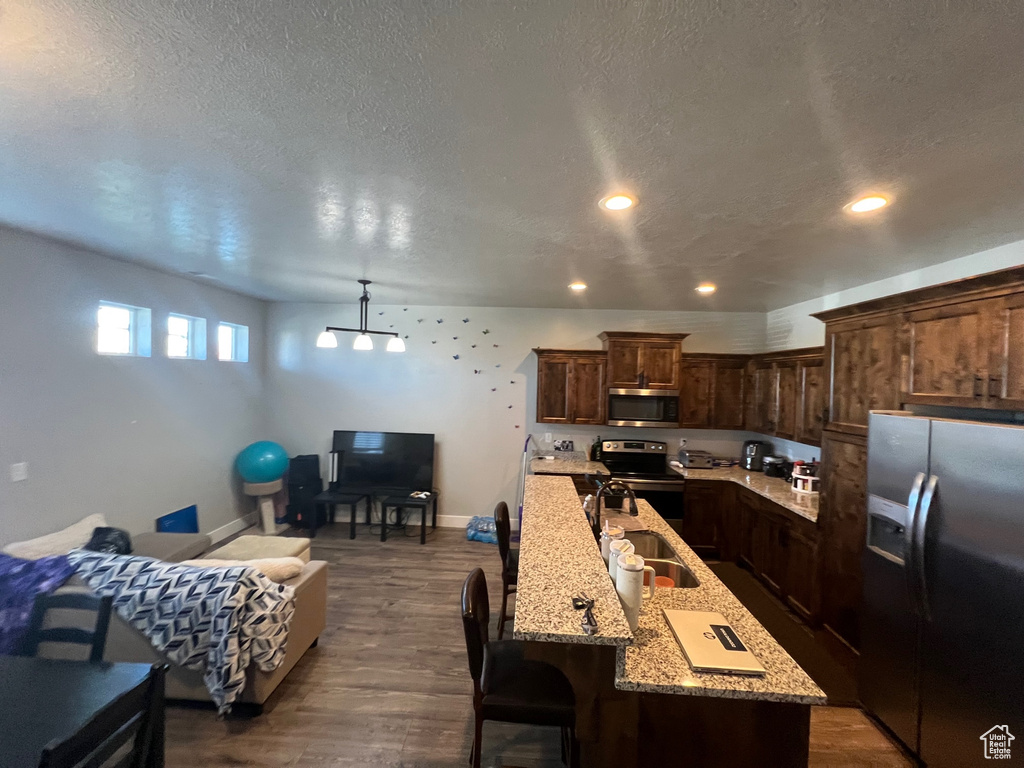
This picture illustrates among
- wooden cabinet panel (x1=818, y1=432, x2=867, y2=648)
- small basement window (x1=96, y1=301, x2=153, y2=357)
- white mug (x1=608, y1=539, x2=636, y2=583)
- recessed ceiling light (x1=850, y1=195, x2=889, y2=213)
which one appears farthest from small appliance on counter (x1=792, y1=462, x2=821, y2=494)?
small basement window (x1=96, y1=301, x2=153, y2=357)

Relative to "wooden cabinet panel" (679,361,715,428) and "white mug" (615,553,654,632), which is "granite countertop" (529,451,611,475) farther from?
"white mug" (615,553,654,632)

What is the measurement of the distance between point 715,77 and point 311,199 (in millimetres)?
1768

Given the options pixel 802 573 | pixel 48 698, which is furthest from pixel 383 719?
pixel 802 573

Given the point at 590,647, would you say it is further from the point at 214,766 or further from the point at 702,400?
the point at 702,400

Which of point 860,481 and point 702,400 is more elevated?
point 702,400

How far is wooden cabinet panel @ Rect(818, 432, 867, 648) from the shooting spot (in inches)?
104

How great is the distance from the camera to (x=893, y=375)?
95.7 inches

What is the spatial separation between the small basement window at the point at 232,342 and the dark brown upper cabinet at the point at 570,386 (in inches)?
135

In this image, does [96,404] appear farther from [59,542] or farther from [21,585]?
[21,585]

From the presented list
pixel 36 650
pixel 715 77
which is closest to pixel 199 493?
pixel 36 650

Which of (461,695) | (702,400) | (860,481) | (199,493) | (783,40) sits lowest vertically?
(461,695)

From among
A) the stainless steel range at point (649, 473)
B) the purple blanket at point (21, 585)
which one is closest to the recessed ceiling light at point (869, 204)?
the stainless steel range at point (649, 473)

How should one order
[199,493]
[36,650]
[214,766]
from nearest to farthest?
1. [36,650]
2. [214,766]
3. [199,493]

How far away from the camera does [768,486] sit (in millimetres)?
4047
